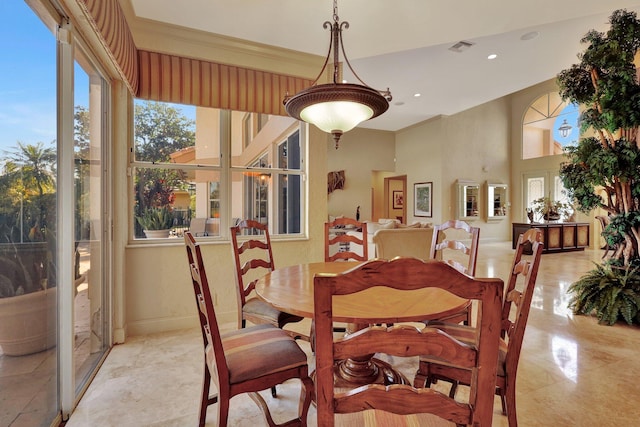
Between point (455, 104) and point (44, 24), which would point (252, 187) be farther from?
point (455, 104)

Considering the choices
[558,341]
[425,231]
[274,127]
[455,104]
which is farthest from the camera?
[455,104]

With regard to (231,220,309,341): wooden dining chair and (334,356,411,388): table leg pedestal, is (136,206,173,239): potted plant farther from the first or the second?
(334,356,411,388): table leg pedestal

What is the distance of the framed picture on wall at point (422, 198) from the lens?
912 cm

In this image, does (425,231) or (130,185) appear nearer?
(130,185)

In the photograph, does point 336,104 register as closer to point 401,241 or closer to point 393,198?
point 401,241

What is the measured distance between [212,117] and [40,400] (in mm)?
2470

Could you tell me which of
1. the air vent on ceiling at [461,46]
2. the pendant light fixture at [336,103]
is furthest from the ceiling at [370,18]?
the air vent on ceiling at [461,46]

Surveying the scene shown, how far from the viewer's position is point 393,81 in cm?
600

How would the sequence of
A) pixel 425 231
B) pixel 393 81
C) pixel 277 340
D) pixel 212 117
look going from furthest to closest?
pixel 393 81 < pixel 425 231 < pixel 212 117 < pixel 277 340

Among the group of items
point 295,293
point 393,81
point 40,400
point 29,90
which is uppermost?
point 393,81

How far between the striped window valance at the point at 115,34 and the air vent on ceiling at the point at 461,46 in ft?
14.1

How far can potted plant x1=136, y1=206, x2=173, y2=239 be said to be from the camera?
2.89 meters

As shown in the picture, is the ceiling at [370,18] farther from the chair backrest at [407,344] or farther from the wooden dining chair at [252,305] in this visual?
the chair backrest at [407,344]

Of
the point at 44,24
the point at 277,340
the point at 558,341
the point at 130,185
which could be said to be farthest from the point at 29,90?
the point at 558,341
